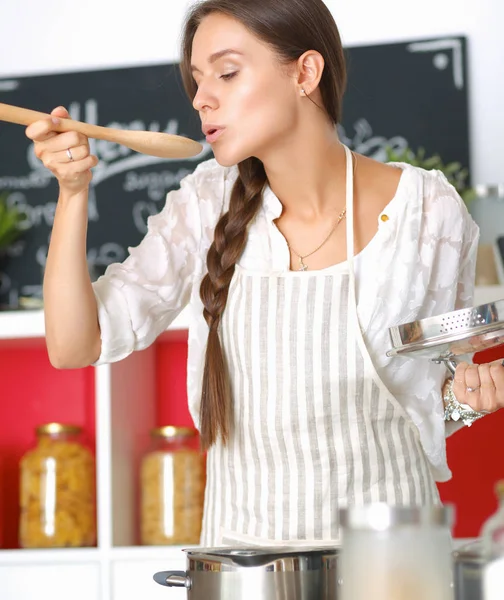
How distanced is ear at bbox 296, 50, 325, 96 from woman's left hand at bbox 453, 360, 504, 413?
52cm

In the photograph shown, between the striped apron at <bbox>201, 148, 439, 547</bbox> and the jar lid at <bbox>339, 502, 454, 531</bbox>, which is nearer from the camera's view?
the jar lid at <bbox>339, 502, 454, 531</bbox>

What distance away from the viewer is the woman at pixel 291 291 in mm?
1345

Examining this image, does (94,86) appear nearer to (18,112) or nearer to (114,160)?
(114,160)

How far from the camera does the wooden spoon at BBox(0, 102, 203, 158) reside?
3.40ft

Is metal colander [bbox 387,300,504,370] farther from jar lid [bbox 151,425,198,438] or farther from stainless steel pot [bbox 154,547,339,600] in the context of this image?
jar lid [bbox 151,425,198,438]

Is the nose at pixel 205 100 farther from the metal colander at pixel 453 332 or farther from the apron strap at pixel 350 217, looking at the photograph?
the metal colander at pixel 453 332

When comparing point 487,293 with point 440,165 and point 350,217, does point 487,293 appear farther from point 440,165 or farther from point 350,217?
point 350,217

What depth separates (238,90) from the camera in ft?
4.29

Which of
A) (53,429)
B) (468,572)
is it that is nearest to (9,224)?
(53,429)

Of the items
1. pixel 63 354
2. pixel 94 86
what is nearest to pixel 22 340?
pixel 94 86

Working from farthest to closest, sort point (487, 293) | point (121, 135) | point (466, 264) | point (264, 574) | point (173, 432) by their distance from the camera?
point (173, 432) < point (487, 293) < point (466, 264) < point (121, 135) < point (264, 574)

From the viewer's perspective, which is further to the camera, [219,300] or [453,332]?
[219,300]

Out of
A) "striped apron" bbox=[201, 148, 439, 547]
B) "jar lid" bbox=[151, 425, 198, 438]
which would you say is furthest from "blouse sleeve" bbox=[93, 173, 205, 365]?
"jar lid" bbox=[151, 425, 198, 438]

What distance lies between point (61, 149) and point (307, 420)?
0.55 m
